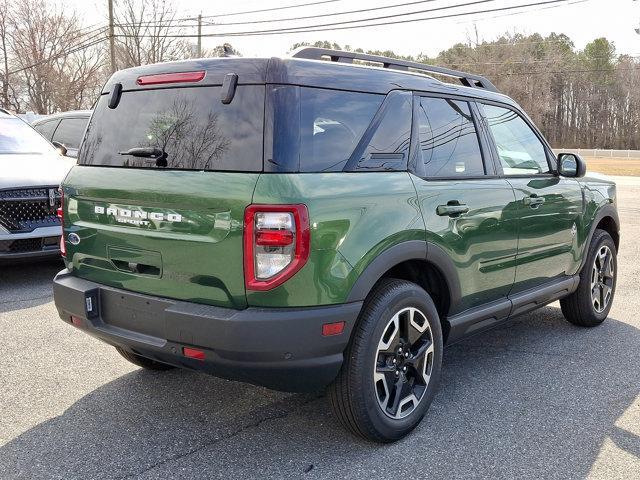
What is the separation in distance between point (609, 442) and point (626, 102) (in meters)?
83.0

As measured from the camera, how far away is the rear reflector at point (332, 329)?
2760mm

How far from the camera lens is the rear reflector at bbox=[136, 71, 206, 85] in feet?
9.86

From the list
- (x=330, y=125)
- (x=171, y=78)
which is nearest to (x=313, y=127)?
(x=330, y=125)

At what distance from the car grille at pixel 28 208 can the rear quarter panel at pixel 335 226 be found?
176 inches

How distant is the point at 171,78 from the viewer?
3.10 meters

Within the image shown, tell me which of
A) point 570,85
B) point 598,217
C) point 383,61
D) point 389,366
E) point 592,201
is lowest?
point 389,366

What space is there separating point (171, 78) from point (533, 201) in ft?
8.16

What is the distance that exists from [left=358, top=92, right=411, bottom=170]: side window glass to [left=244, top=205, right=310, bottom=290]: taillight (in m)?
0.57

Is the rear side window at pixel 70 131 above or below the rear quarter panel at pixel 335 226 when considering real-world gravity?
above

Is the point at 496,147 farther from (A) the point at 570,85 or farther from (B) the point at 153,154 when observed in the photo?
(A) the point at 570,85

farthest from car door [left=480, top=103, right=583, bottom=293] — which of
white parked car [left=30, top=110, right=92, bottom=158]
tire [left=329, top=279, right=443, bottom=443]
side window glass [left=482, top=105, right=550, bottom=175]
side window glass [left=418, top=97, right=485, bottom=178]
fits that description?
white parked car [left=30, top=110, right=92, bottom=158]

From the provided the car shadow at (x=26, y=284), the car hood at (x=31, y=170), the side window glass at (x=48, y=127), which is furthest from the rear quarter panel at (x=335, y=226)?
the side window glass at (x=48, y=127)

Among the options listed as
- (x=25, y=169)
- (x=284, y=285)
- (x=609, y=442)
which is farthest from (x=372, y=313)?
(x=25, y=169)

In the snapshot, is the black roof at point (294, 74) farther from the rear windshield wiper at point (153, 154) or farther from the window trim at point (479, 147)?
the rear windshield wiper at point (153, 154)
